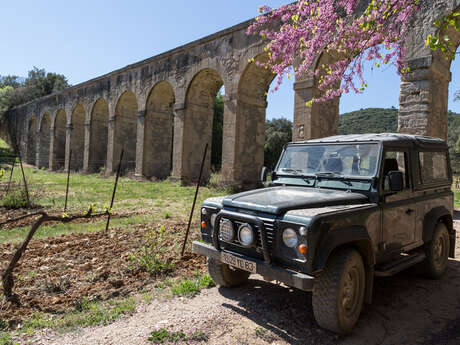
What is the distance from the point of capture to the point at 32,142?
3622 centimetres

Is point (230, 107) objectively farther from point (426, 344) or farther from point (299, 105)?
point (426, 344)

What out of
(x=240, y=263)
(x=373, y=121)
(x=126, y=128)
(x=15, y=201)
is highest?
(x=373, y=121)

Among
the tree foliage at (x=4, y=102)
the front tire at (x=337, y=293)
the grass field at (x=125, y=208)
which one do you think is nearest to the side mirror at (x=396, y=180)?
the front tire at (x=337, y=293)

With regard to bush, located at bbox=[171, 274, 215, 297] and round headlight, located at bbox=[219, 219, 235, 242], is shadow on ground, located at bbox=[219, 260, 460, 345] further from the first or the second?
round headlight, located at bbox=[219, 219, 235, 242]

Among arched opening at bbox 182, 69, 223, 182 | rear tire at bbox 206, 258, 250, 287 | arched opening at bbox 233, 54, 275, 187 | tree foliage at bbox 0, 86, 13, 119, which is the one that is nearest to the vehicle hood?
rear tire at bbox 206, 258, 250, 287

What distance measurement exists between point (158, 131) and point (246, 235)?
17.1m

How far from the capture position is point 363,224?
10.2 ft

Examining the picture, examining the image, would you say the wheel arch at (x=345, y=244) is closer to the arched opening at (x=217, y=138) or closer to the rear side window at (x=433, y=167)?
the rear side window at (x=433, y=167)

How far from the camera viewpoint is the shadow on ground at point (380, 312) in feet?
9.65

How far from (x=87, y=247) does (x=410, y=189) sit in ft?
16.5

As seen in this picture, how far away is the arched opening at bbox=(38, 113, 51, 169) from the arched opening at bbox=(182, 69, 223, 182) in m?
22.8

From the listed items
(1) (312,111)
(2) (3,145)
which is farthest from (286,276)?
(2) (3,145)

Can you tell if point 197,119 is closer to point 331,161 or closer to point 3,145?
point 331,161

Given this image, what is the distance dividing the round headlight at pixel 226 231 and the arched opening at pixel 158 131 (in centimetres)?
1625
